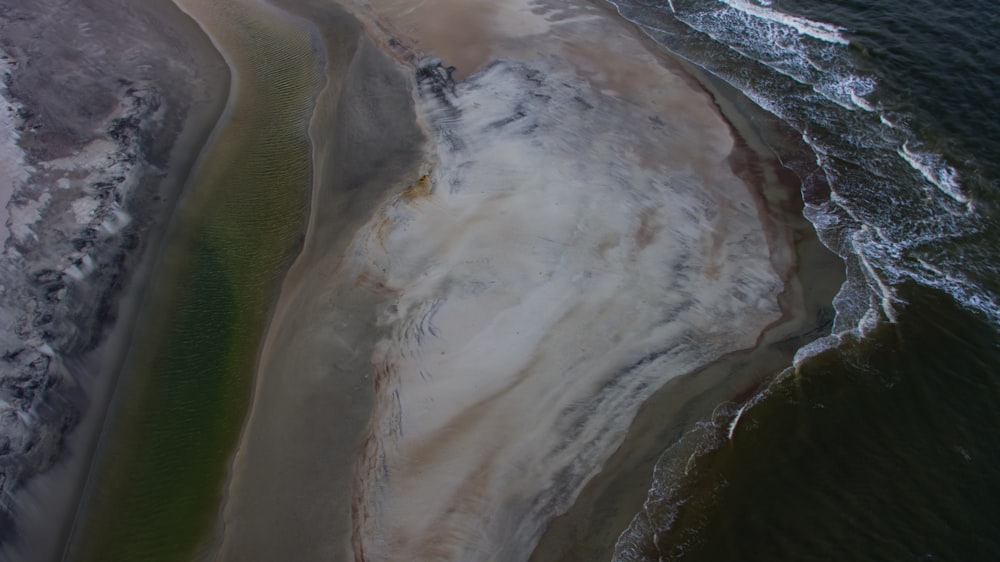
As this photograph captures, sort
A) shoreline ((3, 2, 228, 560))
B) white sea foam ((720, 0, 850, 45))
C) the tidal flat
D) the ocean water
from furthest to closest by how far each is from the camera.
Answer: white sea foam ((720, 0, 850, 45)) → shoreline ((3, 2, 228, 560)) → the tidal flat → the ocean water

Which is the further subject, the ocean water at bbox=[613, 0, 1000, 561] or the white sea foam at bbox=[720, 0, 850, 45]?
the white sea foam at bbox=[720, 0, 850, 45]

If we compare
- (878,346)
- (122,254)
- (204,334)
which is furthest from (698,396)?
(122,254)

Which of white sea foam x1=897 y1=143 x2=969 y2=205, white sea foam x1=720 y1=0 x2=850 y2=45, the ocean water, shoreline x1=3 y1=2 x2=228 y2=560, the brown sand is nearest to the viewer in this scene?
the ocean water

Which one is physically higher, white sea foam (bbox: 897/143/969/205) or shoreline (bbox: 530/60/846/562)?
white sea foam (bbox: 897/143/969/205)

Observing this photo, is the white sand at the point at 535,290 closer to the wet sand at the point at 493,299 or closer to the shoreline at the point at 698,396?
the wet sand at the point at 493,299

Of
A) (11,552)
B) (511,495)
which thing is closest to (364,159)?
(511,495)

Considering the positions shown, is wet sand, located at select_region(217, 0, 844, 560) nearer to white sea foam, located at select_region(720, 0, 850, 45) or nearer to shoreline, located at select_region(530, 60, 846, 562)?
shoreline, located at select_region(530, 60, 846, 562)

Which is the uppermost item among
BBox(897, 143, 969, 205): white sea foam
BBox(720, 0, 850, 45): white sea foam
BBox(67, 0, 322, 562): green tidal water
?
BBox(720, 0, 850, 45): white sea foam

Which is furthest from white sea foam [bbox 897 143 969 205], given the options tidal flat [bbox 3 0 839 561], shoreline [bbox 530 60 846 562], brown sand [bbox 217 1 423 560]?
brown sand [bbox 217 1 423 560]
